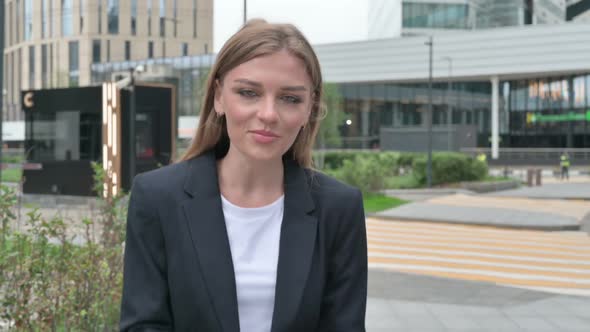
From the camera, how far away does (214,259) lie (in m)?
2.09

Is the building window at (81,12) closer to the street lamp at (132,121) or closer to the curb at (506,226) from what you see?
the street lamp at (132,121)

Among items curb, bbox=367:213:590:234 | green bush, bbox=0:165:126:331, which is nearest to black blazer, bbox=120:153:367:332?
green bush, bbox=0:165:126:331

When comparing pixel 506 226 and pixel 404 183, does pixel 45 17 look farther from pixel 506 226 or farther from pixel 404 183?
pixel 506 226

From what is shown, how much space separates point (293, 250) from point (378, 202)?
76.1ft

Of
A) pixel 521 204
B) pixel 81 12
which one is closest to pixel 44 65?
pixel 81 12

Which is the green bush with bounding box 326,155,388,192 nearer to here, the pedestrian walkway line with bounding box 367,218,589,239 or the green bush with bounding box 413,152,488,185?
the green bush with bounding box 413,152,488,185

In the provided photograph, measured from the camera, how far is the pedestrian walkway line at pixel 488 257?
12750 mm

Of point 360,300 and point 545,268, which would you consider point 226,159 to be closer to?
point 360,300

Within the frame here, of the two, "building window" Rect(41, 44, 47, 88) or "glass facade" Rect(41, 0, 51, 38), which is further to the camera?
"building window" Rect(41, 44, 47, 88)

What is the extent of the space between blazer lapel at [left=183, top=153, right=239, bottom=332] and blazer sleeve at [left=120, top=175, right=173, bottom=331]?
0.12 meters

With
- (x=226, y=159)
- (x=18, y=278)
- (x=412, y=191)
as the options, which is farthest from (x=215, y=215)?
(x=412, y=191)

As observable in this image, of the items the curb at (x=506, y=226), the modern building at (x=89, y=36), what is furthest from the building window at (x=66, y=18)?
the curb at (x=506, y=226)

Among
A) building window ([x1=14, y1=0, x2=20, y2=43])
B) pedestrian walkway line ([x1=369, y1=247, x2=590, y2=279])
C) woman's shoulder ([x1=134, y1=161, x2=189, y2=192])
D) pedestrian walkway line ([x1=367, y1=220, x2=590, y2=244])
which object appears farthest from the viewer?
building window ([x1=14, y1=0, x2=20, y2=43])

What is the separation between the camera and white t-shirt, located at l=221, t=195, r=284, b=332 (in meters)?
2.14
